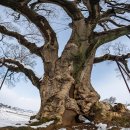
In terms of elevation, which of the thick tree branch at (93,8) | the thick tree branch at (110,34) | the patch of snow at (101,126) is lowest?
the patch of snow at (101,126)

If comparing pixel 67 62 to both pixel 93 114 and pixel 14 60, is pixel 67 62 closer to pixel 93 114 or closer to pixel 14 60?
pixel 93 114

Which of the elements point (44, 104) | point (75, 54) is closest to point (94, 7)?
point (75, 54)

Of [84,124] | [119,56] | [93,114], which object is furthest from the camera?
[119,56]

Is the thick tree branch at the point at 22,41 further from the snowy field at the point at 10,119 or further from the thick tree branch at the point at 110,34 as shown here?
the snowy field at the point at 10,119

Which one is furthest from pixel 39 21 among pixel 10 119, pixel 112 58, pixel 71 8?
pixel 10 119

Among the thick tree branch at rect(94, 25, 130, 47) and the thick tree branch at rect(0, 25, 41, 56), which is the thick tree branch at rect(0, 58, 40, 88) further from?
the thick tree branch at rect(94, 25, 130, 47)

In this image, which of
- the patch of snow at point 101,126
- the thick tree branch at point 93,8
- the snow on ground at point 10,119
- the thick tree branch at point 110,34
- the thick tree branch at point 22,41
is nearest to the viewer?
the patch of snow at point 101,126

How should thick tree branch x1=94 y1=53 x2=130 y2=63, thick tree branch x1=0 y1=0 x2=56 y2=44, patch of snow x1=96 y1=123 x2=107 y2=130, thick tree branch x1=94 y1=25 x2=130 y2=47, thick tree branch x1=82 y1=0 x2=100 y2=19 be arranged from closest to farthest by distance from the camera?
1. patch of snow x1=96 y1=123 x2=107 y2=130
2. thick tree branch x1=0 y1=0 x2=56 y2=44
3. thick tree branch x1=82 y1=0 x2=100 y2=19
4. thick tree branch x1=94 y1=25 x2=130 y2=47
5. thick tree branch x1=94 y1=53 x2=130 y2=63

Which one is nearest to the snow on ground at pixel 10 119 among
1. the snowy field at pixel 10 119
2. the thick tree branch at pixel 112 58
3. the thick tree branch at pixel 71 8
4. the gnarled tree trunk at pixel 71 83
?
the snowy field at pixel 10 119

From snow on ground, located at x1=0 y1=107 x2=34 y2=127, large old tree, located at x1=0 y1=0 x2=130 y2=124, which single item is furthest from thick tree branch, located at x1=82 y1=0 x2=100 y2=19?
snow on ground, located at x1=0 y1=107 x2=34 y2=127

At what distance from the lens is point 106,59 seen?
41.1ft

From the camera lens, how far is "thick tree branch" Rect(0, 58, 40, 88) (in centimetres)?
1123

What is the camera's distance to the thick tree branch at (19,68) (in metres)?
11.2

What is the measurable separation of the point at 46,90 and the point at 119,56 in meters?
3.53
